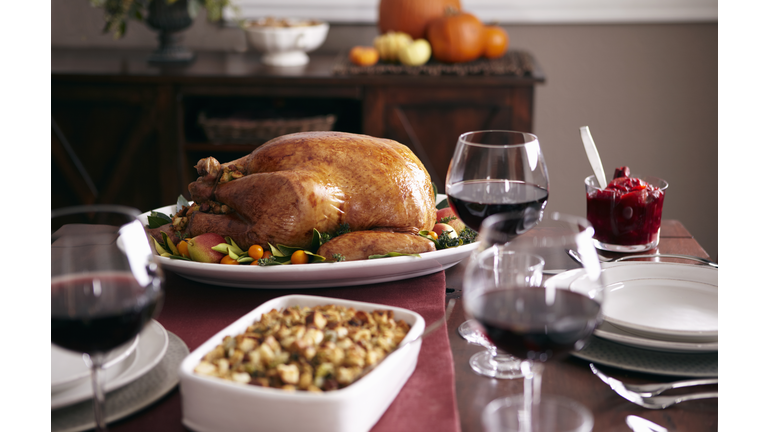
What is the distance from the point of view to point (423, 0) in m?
2.77

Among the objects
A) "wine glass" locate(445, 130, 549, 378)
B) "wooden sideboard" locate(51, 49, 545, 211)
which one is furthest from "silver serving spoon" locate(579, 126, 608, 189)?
"wooden sideboard" locate(51, 49, 545, 211)

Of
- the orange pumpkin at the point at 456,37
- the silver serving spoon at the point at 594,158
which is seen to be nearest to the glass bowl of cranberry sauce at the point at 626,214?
the silver serving spoon at the point at 594,158

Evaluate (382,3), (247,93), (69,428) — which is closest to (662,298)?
(69,428)

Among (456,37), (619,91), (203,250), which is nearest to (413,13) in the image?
(456,37)

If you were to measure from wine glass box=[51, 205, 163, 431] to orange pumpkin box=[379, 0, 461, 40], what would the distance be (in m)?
2.28

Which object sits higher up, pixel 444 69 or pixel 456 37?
pixel 456 37

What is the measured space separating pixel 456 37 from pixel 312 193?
5.21 feet

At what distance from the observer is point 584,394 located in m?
0.81

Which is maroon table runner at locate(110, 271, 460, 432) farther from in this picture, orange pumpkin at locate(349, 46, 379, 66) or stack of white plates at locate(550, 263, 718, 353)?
orange pumpkin at locate(349, 46, 379, 66)

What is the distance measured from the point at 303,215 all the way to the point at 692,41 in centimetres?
266

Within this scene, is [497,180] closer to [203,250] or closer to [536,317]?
[536,317]

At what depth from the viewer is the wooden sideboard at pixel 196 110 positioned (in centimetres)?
261

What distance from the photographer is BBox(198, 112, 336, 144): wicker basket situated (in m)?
2.63

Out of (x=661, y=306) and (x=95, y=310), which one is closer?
(x=95, y=310)
